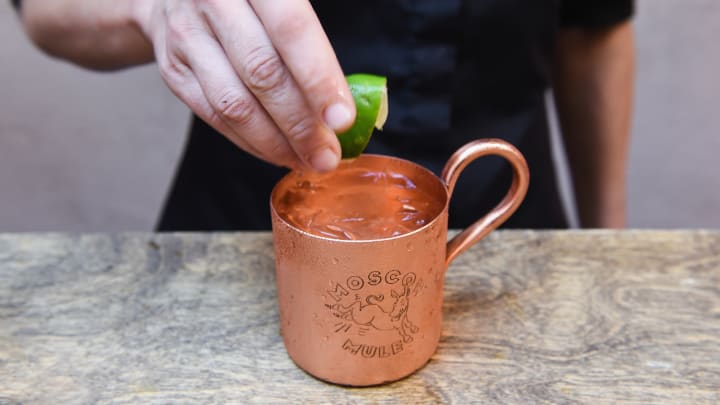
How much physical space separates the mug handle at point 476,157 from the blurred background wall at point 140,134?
1.46m

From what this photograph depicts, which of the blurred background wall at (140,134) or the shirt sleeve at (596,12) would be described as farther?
the blurred background wall at (140,134)

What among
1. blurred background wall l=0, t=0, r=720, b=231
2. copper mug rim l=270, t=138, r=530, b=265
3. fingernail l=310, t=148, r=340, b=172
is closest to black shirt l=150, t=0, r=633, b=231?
copper mug rim l=270, t=138, r=530, b=265

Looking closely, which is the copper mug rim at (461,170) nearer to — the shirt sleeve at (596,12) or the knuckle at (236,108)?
the knuckle at (236,108)

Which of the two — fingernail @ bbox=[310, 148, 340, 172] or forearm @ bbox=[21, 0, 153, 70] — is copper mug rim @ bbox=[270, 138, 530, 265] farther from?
forearm @ bbox=[21, 0, 153, 70]

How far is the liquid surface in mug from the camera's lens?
0.73 m

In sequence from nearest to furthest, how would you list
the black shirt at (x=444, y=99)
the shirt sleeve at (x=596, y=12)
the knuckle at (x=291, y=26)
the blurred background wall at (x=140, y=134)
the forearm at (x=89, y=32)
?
the knuckle at (x=291, y=26) → the forearm at (x=89, y=32) → the black shirt at (x=444, y=99) → the shirt sleeve at (x=596, y=12) → the blurred background wall at (x=140, y=134)

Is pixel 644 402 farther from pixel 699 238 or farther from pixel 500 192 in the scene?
pixel 500 192

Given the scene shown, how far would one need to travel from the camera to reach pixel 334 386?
721mm

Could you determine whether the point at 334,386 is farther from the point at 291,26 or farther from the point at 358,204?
the point at 291,26

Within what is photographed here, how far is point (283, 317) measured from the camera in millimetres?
733

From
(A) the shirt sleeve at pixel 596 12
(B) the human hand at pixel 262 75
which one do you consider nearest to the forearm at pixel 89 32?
(B) the human hand at pixel 262 75

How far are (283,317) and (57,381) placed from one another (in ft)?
0.75

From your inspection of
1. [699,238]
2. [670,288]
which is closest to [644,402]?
[670,288]

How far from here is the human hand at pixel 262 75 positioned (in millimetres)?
586
